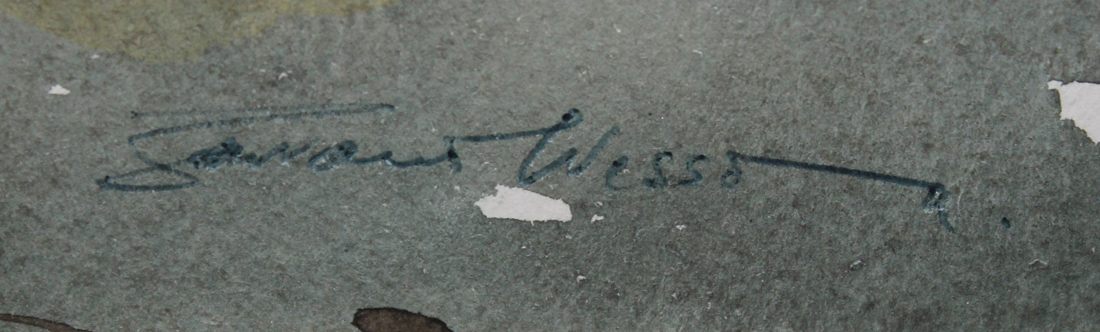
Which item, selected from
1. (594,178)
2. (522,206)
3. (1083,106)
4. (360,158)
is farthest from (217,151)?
(1083,106)

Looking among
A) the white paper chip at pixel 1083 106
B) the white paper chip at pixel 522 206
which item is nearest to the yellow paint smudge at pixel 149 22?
the white paper chip at pixel 522 206

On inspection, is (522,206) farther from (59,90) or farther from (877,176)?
(59,90)

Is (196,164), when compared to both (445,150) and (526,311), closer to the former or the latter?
(445,150)

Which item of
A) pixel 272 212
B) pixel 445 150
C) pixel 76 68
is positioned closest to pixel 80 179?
pixel 76 68

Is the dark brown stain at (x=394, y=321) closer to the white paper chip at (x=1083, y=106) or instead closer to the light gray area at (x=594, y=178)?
the light gray area at (x=594, y=178)

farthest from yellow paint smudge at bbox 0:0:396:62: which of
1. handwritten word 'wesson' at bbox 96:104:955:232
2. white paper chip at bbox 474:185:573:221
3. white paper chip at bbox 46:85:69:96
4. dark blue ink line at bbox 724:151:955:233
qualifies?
dark blue ink line at bbox 724:151:955:233
